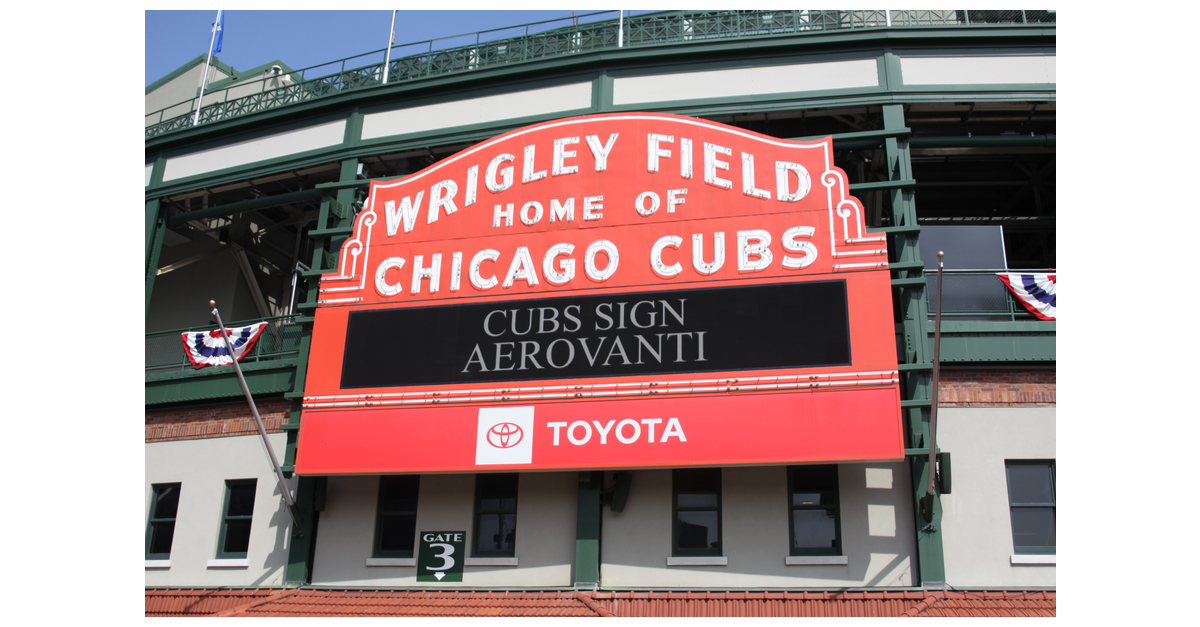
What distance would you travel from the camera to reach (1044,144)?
1515 centimetres

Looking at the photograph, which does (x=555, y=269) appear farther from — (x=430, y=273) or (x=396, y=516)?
(x=396, y=516)

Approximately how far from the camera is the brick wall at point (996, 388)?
1249 cm

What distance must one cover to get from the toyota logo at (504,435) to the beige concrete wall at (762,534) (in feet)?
5.88

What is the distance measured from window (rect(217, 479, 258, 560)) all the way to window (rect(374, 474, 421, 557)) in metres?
2.40

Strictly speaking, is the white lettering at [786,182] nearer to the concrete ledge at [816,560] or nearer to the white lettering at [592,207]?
the white lettering at [592,207]

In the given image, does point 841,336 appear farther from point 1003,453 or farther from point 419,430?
point 419,430

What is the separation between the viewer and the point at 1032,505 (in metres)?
12.0

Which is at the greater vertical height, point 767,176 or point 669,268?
point 767,176

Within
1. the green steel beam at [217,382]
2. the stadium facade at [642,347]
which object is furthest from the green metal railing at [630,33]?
the green steel beam at [217,382]

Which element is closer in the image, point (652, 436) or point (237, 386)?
point (652, 436)

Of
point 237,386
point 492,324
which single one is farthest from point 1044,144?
point 237,386

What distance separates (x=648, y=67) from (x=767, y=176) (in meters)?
3.71

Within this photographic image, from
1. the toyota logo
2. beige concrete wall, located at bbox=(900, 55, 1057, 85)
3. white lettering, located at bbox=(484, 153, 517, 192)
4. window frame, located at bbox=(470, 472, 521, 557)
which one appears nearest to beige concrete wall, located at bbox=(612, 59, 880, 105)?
beige concrete wall, located at bbox=(900, 55, 1057, 85)

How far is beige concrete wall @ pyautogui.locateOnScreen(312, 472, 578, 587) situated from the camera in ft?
41.8
